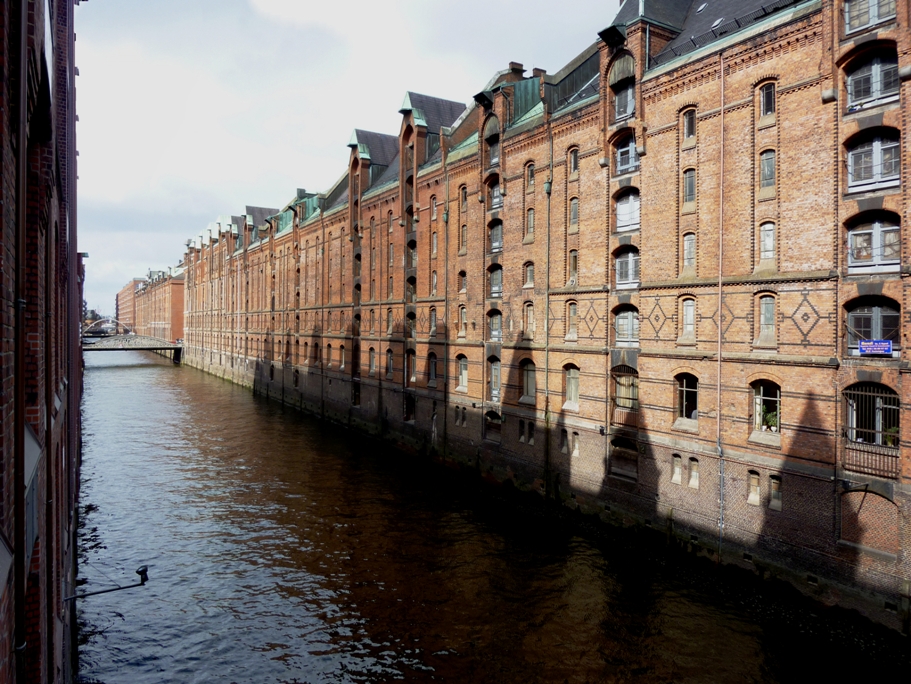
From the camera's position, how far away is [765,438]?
57.5 feet

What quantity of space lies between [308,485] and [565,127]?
18435 millimetres

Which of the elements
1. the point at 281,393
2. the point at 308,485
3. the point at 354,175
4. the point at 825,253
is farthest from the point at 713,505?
the point at 281,393

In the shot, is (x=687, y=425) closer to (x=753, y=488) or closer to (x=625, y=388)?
(x=753, y=488)

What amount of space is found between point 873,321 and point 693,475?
21.8 feet

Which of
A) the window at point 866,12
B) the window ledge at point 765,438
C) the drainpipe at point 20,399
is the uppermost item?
the window at point 866,12

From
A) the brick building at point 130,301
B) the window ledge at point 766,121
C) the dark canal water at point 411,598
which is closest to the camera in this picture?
the dark canal water at point 411,598

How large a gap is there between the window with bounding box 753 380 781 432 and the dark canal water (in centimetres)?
416

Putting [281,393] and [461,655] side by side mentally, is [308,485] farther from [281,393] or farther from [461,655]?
[281,393]

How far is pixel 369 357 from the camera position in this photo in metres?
40.9

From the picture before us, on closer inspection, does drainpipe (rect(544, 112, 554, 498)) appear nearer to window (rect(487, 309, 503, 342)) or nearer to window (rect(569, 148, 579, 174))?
window (rect(569, 148, 579, 174))

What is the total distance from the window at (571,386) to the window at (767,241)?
8.18 m

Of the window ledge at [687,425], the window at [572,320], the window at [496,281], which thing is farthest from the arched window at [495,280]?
the window ledge at [687,425]

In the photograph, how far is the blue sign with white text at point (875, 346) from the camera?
589 inches

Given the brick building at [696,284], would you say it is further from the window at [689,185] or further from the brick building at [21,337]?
the brick building at [21,337]
